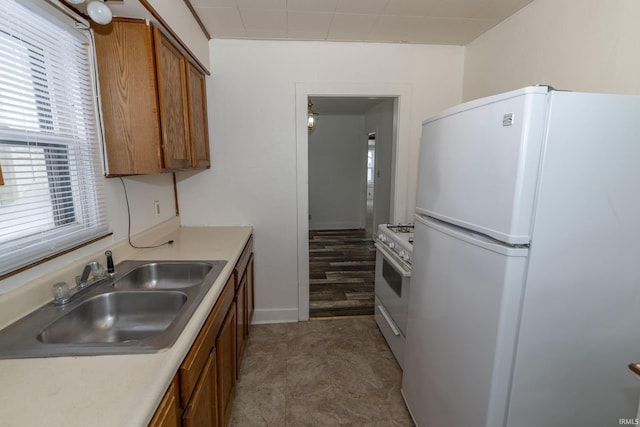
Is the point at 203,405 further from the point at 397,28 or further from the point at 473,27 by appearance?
the point at 473,27

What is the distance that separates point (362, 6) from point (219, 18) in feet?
3.23

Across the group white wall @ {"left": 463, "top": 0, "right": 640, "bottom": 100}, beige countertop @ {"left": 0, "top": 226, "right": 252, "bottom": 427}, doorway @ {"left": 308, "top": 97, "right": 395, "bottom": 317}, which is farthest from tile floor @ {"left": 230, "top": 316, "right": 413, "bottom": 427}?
white wall @ {"left": 463, "top": 0, "right": 640, "bottom": 100}

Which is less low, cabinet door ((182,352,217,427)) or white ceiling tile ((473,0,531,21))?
white ceiling tile ((473,0,531,21))

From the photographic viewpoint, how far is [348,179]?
652 cm

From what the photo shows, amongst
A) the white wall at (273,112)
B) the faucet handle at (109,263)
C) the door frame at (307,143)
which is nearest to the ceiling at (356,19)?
the white wall at (273,112)

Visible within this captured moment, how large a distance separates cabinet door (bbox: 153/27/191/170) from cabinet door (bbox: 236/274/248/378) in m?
0.87

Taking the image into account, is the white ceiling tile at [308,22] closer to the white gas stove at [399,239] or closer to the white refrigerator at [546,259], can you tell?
the white refrigerator at [546,259]

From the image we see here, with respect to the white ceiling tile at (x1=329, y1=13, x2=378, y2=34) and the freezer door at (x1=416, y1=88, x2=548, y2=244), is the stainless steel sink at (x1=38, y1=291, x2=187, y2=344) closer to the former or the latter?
the freezer door at (x1=416, y1=88, x2=548, y2=244)

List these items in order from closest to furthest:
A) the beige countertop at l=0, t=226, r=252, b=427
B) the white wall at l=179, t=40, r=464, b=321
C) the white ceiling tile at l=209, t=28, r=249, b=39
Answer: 1. the beige countertop at l=0, t=226, r=252, b=427
2. the white ceiling tile at l=209, t=28, r=249, b=39
3. the white wall at l=179, t=40, r=464, b=321

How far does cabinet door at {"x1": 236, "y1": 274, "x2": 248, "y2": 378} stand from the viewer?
6.09ft

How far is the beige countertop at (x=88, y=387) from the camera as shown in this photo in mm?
665

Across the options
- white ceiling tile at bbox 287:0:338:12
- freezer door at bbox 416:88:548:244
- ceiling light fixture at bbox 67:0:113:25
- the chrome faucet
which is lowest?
the chrome faucet

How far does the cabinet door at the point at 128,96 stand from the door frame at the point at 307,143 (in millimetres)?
1234

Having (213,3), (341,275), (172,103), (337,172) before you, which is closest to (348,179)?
(337,172)
